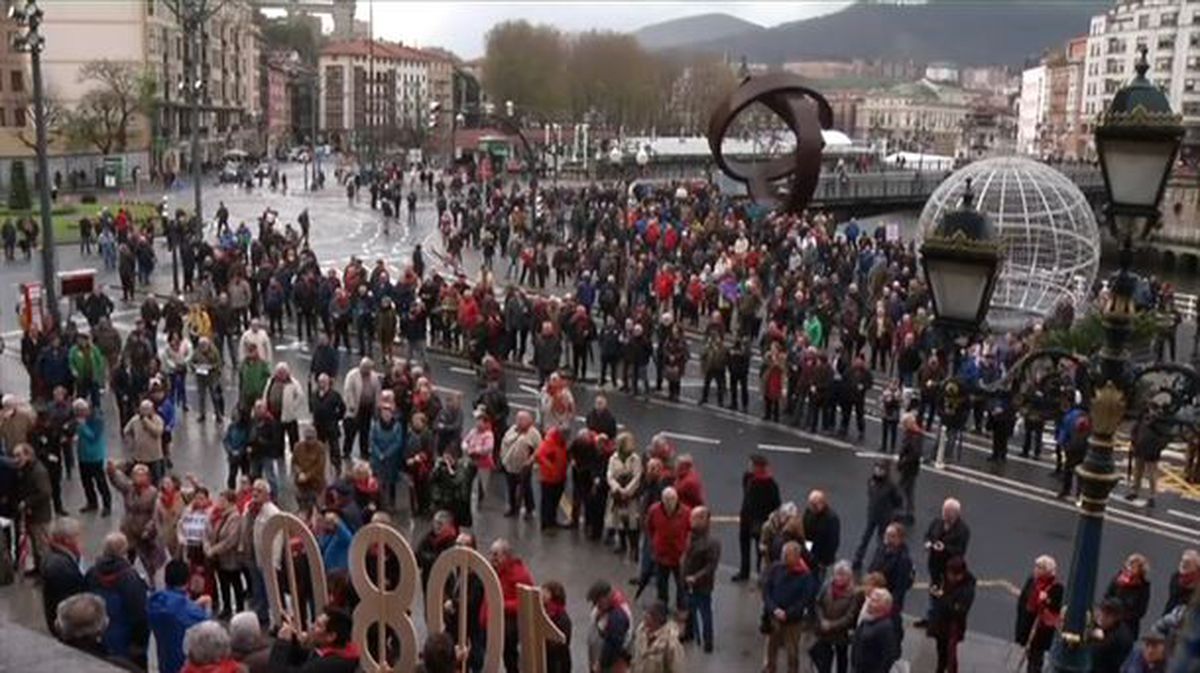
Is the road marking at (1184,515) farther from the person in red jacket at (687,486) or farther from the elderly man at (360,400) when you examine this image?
the elderly man at (360,400)

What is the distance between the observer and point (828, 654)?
9.91 metres

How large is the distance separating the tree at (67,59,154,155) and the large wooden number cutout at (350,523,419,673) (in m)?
65.0

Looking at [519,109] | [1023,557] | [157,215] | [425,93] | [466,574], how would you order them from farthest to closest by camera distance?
1. [425,93]
2. [519,109]
3. [157,215]
4. [1023,557]
5. [466,574]

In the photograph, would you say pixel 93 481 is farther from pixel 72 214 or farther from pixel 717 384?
pixel 72 214

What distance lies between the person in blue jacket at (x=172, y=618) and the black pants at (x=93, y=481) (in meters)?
5.73

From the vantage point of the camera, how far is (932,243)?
615 cm

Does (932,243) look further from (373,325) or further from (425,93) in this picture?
(425,93)

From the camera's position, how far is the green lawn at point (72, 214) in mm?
41781

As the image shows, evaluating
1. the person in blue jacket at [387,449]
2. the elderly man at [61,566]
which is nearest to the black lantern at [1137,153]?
the elderly man at [61,566]

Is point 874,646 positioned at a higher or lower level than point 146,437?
lower

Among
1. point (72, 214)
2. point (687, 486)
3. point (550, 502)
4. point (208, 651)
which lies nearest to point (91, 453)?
point (550, 502)

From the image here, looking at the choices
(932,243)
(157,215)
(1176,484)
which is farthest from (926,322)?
(157,215)

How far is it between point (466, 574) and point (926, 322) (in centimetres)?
1635

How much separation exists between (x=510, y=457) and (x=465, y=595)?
549 centimetres
